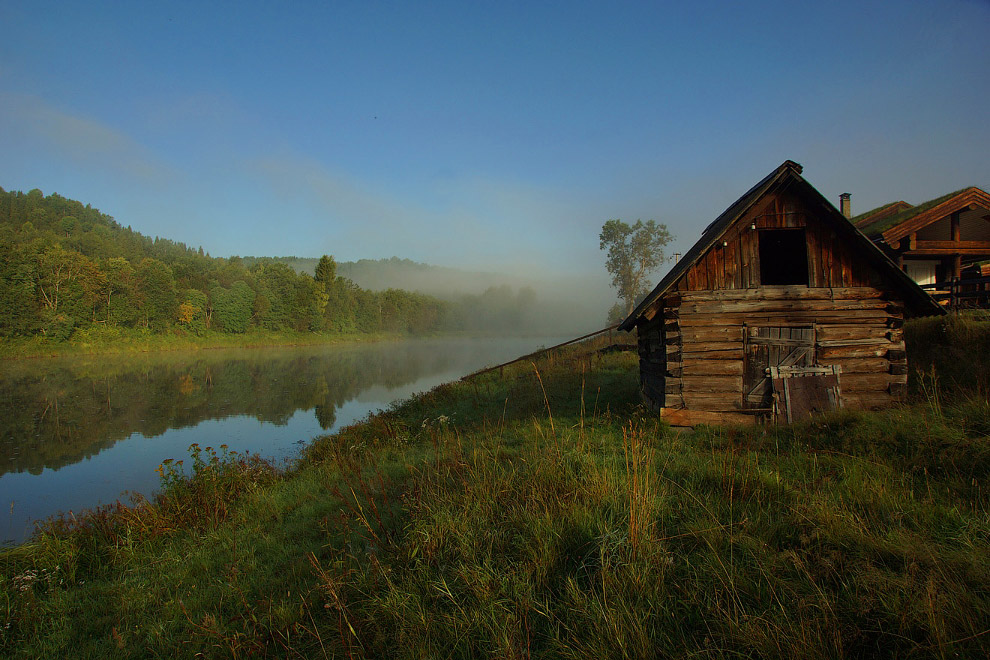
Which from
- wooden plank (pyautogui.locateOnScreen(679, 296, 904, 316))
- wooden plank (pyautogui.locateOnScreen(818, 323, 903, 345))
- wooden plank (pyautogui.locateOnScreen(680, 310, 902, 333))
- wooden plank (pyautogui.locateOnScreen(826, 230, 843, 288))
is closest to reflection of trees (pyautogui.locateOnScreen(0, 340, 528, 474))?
wooden plank (pyautogui.locateOnScreen(680, 310, 902, 333))

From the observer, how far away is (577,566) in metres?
3.75

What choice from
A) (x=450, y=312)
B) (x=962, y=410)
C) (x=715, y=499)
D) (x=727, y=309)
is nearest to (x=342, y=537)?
(x=715, y=499)

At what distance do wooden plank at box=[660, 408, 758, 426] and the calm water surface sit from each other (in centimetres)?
1106

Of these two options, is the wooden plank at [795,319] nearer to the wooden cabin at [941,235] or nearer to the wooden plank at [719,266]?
the wooden plank at [719,266]

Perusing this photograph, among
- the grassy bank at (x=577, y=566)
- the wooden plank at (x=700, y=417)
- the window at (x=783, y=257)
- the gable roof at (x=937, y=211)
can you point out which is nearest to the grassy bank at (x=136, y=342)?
the grassy bank at (x=577, y=566)

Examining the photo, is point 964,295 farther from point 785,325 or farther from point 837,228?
point 785,325

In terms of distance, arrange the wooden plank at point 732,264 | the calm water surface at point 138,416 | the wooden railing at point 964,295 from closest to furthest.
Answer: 1. the wooden plank at point 732,264
2. the calm water surface at point 138,416
3. the wooden railing at point 964,295

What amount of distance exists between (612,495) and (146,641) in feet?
15.7

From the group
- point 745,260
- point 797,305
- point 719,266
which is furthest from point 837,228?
point 719,266

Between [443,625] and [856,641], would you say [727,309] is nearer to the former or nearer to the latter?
[856,641]

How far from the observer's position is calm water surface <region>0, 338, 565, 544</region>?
37.6ft

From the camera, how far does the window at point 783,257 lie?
12.4 metres

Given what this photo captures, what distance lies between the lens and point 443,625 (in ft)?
11.1

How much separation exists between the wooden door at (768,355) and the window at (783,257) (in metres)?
3.28
